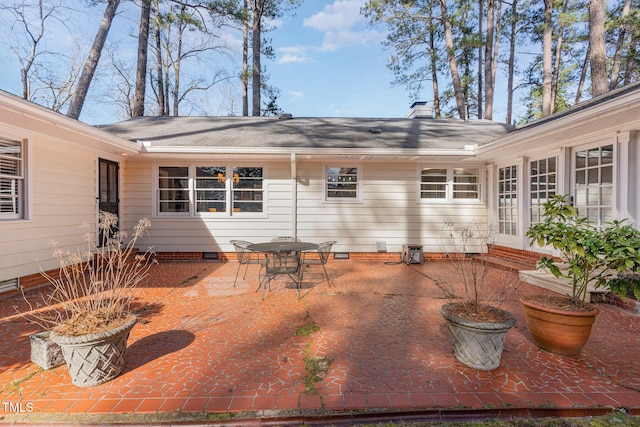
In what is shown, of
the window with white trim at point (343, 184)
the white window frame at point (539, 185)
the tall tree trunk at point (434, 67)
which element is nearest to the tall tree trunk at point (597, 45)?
the white window frame at point (539, 185)

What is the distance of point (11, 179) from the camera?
15.5 feet

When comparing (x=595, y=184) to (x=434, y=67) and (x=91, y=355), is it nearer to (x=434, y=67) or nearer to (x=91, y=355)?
(x=91, y=355)

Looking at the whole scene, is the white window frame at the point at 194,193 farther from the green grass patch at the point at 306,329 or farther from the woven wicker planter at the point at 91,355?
the woven wicker planter at the point at 91,355

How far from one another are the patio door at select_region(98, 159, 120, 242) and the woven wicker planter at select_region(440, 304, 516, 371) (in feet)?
24.6

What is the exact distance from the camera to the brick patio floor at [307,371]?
223cm

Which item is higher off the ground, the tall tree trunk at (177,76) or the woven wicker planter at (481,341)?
the tall tree trunk at (177,76)

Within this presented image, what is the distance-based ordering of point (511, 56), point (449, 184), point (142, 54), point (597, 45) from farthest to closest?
1. point (511, 56)
2. point (142, 54)
3. point (597, 45)
4. point (449, 184)

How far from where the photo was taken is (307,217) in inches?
305

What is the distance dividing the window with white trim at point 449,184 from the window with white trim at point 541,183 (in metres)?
1.48

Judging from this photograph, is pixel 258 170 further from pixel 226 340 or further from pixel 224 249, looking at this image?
pixel 226 340

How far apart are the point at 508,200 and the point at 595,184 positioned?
6.96ft

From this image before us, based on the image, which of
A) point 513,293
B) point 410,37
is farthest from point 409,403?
point 410,37

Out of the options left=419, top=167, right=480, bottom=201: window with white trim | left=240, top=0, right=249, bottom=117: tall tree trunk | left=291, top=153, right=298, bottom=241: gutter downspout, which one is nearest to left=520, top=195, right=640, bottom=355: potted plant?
left=419, top=167, right=480, bottom=201: window with white trim

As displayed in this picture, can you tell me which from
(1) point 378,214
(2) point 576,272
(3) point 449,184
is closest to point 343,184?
(1) point 378,214
